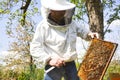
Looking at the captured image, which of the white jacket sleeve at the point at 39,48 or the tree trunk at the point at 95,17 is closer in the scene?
the white jacket sleeve at the point at 39,48

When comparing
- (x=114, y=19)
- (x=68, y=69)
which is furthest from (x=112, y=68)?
(x=68, y=69)

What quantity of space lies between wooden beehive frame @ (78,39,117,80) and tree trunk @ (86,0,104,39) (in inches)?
214

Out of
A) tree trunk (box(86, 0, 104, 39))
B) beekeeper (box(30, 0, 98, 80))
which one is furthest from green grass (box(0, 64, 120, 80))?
beekeeper (box(30, 0, 98, 80))

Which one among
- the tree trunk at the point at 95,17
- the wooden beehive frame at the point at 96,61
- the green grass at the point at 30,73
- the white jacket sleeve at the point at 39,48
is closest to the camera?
the white jacket sleeve at the point at 39,48

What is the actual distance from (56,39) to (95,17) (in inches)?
230

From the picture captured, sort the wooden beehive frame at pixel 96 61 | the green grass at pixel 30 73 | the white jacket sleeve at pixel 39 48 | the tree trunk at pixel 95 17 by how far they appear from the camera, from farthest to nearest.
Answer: the green grass at pixel 30 73
the tree trunk at pixel 95 17
the wooden beehive frame at pixel 96 61
the white jacket sleeve at pixel 39 48

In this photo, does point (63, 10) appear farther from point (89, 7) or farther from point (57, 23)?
point (89, 7)

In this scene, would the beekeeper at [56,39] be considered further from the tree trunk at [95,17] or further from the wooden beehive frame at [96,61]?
the tree trunk at [95,17]

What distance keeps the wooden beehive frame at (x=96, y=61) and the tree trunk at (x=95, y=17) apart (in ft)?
17.8

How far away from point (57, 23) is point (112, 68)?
285 inches

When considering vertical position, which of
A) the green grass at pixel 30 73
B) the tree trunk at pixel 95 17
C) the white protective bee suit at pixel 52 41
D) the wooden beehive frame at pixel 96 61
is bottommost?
the green grass at pixel 30 73

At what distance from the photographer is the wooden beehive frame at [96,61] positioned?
4051mm

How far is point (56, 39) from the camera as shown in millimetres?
3889

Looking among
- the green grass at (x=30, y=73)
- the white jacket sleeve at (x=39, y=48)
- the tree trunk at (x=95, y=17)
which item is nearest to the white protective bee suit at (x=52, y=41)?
the white jacket sleeve at (x=39, y=48)
